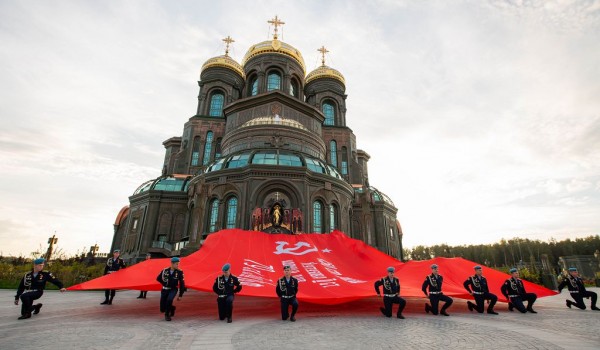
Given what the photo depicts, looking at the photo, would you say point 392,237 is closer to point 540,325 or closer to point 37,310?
point 540,325

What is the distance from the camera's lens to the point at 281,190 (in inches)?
1016

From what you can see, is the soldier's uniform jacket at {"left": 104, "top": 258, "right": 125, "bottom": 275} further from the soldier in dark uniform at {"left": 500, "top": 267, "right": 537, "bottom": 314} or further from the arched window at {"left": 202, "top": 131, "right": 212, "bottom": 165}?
the arched window at {"left": 202, "top": 131, "right": 212, "bottom": 165}

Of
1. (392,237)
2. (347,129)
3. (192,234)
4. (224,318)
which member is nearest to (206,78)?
(347,129)

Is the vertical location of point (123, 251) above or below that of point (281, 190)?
below

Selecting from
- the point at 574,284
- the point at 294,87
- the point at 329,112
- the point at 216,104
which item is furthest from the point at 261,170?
the point at 294,87

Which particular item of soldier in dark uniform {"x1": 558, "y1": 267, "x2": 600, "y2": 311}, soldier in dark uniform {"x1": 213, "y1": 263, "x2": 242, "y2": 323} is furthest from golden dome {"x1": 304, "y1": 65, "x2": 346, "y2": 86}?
soldier in dark uniform {"x1": 213, "y1": 263, "x2": 242, "y2": 323}

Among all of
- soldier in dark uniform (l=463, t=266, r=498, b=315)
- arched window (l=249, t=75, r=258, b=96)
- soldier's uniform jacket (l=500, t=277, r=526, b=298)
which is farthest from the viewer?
arched window (l=249, t=75, r=258, b=96)

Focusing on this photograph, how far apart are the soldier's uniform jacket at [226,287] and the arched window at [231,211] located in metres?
17.3

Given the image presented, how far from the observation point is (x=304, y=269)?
11.1 meters

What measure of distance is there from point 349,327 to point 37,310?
8.77 m

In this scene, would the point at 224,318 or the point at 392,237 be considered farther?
the point at 392,237

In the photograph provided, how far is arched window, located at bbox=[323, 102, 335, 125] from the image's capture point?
153 feet

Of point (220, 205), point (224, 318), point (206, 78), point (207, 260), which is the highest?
point (206, 78)

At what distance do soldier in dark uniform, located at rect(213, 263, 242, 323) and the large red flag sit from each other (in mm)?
636
